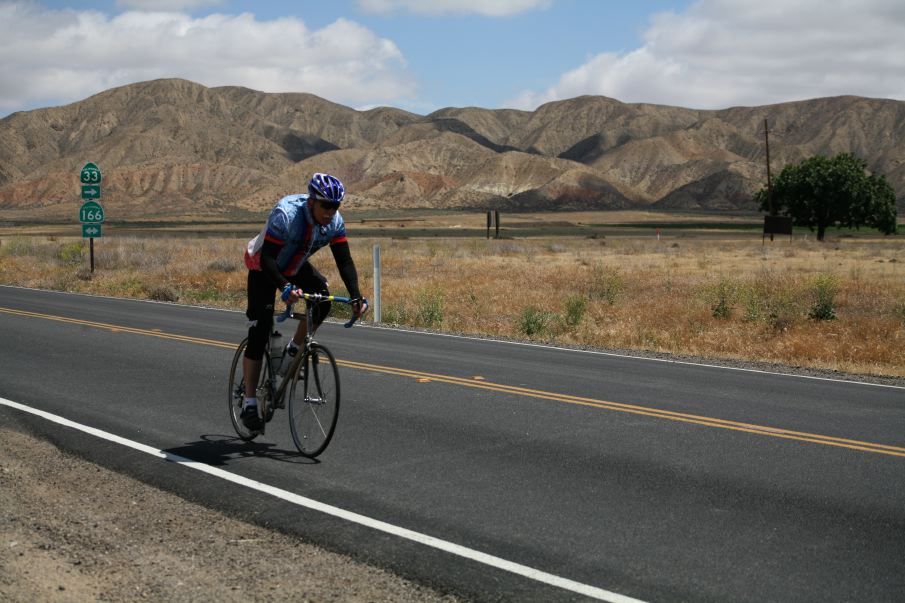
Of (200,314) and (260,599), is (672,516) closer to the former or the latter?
(260,599)

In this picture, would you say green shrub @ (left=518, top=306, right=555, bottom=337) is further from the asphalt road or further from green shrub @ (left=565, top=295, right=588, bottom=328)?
the asphalt road

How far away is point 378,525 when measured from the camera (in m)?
5.90

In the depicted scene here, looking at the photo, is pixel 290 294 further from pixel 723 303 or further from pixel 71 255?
pixel 71 255

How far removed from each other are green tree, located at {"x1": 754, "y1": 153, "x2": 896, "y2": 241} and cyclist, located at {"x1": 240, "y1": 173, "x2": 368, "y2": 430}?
73.3 meters

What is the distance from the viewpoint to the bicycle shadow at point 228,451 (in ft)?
24.7

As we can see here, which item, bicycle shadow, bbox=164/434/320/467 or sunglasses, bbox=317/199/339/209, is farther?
bicycle shadow, bbox=164/434/320/467

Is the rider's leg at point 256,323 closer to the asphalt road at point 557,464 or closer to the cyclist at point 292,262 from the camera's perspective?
the cyclist at point 292,262

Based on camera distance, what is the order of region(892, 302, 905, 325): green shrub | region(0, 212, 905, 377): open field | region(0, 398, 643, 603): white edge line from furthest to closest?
region(892, 302, 905, 325): green shrub < region(0, 212, 905, 377): open field < region(0, 398, 643, 603): white edge line

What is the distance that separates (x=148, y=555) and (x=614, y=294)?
21.2 m

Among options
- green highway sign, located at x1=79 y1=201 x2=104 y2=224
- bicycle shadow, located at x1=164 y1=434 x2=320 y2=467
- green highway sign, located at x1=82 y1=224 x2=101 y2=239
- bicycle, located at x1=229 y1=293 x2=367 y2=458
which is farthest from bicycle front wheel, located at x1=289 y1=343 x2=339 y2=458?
green highway sign, located at x1=79 y1=201 x2=104 y2=224

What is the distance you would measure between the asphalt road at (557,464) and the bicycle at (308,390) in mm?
229

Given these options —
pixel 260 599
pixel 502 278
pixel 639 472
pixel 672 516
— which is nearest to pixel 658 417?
pixel 639 472

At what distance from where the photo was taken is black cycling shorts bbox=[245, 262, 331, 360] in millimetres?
7402

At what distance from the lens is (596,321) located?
21047mm
